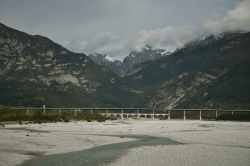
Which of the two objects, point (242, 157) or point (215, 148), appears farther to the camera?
point (215, 148)

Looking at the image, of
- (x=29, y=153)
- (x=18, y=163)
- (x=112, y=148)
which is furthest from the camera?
(x=112, y=148)

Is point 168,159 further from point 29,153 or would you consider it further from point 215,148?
point 29,153

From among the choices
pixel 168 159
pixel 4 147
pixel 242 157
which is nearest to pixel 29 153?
Result: pixel 4 147

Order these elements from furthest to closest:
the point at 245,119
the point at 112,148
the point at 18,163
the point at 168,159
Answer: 1. the point at 245,119
2. the point at 112,148
3. the point at 168,159
4. the point at 18,163

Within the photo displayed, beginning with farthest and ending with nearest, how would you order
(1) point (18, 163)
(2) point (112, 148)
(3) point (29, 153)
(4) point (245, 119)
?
1. (4) point (245, 119)
2. (2) point (112, 148)
3. (3) point (29, 153)
4. (1) point (18, 163)

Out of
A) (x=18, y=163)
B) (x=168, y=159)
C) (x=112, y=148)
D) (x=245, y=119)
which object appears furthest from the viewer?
(x=245, y=119)

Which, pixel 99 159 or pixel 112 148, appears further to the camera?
pixel 112 148

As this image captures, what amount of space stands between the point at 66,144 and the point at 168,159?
26.5 ft

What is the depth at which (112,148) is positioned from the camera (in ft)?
73.6

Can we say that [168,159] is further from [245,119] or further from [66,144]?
[245,119]

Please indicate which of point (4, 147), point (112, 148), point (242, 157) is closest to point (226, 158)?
point (242, 157)

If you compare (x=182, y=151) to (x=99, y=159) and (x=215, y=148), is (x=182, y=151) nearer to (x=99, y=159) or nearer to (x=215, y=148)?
(x=215, y=148)

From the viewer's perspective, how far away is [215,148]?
21547mm

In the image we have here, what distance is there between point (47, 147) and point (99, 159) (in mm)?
4942
